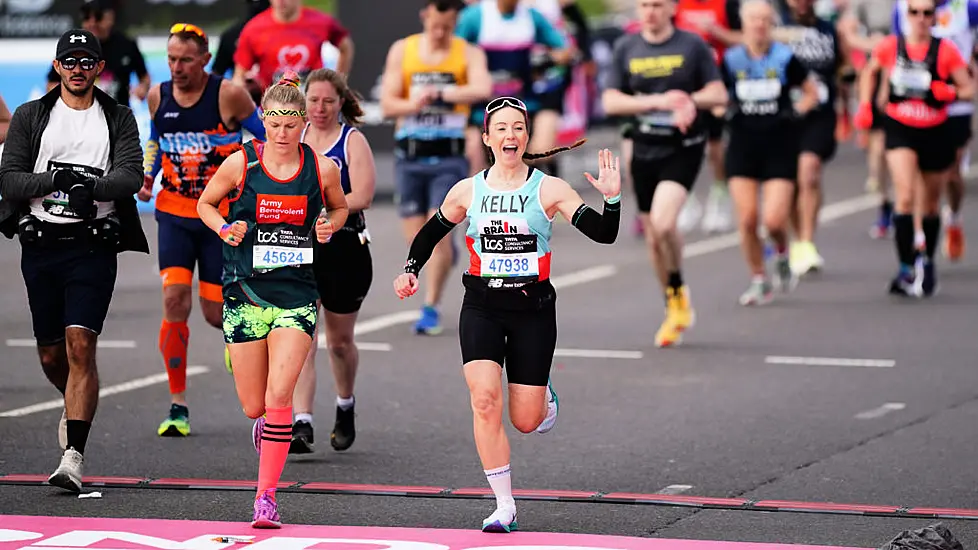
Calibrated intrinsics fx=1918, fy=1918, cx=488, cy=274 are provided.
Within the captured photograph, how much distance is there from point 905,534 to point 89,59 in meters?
4.10

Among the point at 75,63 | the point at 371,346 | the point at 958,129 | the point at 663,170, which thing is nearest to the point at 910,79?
the point at 958,129

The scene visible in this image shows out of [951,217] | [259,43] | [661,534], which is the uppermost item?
[259,43]

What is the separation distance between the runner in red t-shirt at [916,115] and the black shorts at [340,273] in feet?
20.6

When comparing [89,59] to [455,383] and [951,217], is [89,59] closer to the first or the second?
[455,383]

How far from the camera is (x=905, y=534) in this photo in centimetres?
679

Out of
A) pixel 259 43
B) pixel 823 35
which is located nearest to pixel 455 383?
pixel 259 43

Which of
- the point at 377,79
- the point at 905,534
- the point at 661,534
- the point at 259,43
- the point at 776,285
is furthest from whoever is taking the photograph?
the point at 377,79

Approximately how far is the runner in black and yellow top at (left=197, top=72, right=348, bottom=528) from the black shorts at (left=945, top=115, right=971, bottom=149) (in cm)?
778

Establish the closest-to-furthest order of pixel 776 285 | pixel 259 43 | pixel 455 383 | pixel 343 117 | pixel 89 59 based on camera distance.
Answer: pixel 89 59 < pixel 343 117 < pixel 455 383 < pixel 259 43 < pixel 776 285

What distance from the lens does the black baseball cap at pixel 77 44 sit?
8414 millimetres

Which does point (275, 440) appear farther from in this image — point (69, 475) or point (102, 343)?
point (102, 343)

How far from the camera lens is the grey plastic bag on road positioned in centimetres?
668

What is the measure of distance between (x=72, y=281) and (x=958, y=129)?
8.38 meters

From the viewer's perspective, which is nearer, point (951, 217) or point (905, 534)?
point (905, 534)
